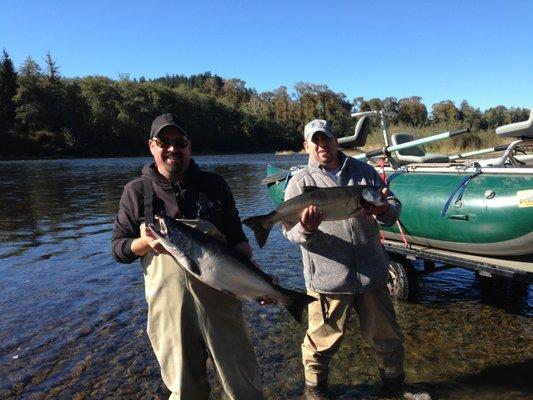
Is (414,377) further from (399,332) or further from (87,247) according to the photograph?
(87,247)

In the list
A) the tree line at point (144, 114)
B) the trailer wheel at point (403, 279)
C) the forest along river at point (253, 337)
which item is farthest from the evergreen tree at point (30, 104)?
the trailer wheel at point (403, 279)

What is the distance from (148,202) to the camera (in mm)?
3252

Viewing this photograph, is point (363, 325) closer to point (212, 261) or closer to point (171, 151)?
point (212, 261)

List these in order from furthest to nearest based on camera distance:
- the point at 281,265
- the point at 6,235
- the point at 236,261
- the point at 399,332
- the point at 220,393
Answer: the point at 6,235
the point at 281,265
the point at 220,393
the point at 399,332
the point at 236,261

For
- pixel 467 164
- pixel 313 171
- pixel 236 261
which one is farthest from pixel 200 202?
pixel 467 164

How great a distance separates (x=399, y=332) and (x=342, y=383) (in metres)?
1.07

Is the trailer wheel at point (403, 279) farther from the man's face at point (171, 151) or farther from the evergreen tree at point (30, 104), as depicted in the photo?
the evergreen tree at point (30, 104)

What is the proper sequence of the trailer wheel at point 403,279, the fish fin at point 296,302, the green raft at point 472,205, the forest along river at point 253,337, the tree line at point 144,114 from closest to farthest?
the fish fin at point 296,302 → the forest along river at point 253,337 → the green raft at point 472,205 → the trailer wheel at point 403,279 → the tree line at point 144,114

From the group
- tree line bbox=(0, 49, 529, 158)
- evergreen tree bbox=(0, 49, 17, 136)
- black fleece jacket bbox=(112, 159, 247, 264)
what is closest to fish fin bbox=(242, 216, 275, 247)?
black fleece jacket bbox=(112, 159, 247, 264)

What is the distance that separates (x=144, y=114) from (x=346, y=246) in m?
101

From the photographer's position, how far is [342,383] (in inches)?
195

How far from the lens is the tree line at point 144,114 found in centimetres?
8125

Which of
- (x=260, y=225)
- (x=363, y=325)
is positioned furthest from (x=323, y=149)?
(x=363, y=325)

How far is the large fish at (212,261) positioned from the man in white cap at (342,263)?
36.0 inches
